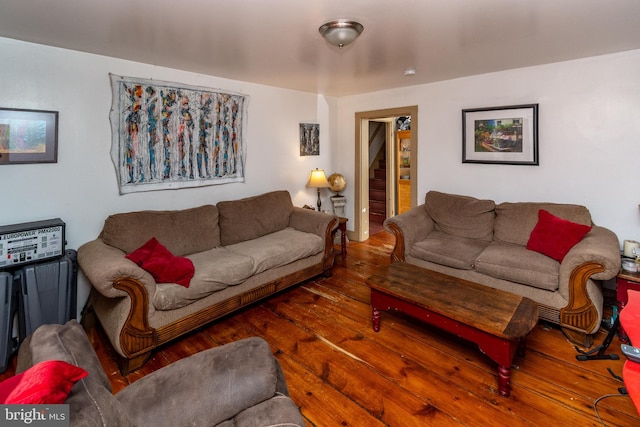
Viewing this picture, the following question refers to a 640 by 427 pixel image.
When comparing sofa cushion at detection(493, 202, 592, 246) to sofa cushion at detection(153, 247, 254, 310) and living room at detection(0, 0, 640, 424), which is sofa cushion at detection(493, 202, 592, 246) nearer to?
living room at detection(0, 0, 640, 424)

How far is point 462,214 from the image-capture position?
3656 millimetres

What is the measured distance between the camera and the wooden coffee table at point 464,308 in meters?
1.95

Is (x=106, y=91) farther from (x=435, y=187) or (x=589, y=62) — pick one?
(x=589, y=62)

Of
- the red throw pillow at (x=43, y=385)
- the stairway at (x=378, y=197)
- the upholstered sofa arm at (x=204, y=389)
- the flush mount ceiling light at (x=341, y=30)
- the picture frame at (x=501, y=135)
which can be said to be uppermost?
the flush mount ceiling light at (x=341, y=30)

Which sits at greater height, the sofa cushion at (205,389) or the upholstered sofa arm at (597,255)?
the upholstered sofa arm at (597,255)

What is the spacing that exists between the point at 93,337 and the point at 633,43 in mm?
4963

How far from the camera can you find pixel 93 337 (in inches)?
104

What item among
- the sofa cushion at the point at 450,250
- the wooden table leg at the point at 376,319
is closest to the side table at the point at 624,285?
the sofa cushion at the point at 450,250

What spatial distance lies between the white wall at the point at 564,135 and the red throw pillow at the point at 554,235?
52 cm

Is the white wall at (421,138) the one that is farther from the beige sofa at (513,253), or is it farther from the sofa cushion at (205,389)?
the sofa cushion at (205,389)

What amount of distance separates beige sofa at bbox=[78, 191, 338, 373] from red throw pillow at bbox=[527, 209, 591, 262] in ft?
6.43

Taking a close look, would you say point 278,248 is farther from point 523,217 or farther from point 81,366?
point 523,217

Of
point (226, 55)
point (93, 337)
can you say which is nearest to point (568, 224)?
point (226, 55)

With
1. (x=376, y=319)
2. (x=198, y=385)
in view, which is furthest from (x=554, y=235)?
(x=198, y=385)
